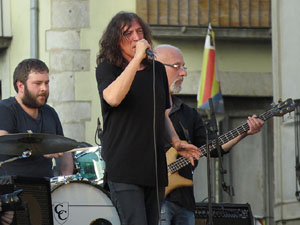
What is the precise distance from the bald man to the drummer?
0.95m

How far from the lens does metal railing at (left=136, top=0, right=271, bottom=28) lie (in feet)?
46.4

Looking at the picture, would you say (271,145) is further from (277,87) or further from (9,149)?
(9,149)

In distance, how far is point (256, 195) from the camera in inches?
568

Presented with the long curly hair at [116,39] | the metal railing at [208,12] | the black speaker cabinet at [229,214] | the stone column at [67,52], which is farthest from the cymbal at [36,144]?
the metal railing at [208,12]

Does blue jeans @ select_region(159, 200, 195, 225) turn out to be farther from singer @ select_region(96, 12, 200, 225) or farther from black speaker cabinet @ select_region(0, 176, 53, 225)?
singer @ select_region(96, 12, 200, 225)

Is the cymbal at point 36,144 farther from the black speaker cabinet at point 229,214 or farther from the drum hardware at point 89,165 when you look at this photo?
the drum hardware at point 89,165

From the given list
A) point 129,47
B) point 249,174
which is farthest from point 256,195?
point 129,47

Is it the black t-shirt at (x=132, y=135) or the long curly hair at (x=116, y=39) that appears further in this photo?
the long curly hair at (x=116, y=39)

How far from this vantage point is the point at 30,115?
8703 mm

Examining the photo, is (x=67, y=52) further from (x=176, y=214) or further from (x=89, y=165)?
(x=176, y=214)

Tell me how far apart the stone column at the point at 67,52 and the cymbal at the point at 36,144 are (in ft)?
19.2

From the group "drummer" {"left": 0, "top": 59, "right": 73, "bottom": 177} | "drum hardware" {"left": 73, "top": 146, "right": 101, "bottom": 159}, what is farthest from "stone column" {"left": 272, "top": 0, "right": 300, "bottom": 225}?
"drummer" {"left": 0, "top": 59, "right": 73, "bottom": 177}

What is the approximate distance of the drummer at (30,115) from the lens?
8.51 meters

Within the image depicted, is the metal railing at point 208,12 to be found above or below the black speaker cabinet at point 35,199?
above
